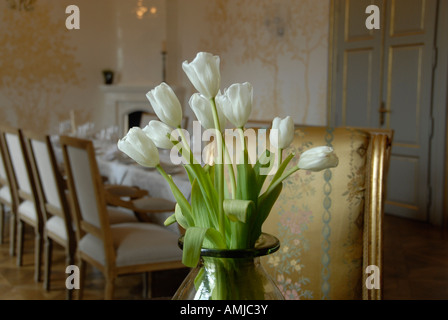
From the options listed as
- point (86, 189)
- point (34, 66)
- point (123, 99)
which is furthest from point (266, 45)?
point (86, 189)

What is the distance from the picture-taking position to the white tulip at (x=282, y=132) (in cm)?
65

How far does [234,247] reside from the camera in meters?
0.65

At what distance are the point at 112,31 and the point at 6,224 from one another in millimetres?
2834

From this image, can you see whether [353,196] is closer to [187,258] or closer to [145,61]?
[187,258]

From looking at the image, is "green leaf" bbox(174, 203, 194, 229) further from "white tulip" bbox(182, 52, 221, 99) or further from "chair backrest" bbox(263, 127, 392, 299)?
"chair backrest" bbox(263, 127, 392, 299)

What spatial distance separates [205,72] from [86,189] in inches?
72.4

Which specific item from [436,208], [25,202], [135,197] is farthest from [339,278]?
[436,208]

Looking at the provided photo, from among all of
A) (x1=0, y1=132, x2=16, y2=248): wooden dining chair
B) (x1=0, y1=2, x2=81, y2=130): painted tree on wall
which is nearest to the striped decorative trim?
(x1=0, y1=132, x2=16, y2=248): wooden dining chair

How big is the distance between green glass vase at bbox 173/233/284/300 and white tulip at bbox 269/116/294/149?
0.43 ft

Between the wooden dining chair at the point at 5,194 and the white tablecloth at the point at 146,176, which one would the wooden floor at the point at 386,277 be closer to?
the wooden dining chair at the point at 5,194

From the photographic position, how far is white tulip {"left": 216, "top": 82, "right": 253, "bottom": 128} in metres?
0.62

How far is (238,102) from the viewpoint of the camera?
2.06 feet

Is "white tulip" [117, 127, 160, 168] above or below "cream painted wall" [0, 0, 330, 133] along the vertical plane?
below

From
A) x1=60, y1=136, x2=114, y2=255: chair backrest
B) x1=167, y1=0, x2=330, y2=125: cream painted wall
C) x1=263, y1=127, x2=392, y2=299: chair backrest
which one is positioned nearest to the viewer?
x1=263, y1=127, x2=392, y2=299: chair backrest
